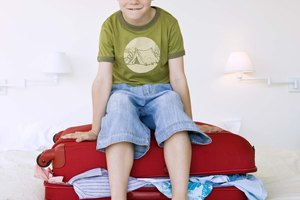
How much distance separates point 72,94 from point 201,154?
5.33 ft

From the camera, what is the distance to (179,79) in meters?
1.35

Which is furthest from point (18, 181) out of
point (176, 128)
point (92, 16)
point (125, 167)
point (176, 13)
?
point (176, 13)

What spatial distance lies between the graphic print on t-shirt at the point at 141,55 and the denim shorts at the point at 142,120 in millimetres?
104

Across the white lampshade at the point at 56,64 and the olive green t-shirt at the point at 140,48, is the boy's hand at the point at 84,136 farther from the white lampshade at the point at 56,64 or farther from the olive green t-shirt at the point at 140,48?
the white lampshade at the point at 56,64

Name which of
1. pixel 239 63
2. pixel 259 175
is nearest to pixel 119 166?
pixel 259 175

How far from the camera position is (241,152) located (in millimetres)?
1132

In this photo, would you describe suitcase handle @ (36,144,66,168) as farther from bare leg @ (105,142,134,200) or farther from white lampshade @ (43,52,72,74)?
white lampshade @ (43,52,72,74)

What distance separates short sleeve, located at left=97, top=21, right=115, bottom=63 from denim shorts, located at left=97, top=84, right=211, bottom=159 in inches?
4.9

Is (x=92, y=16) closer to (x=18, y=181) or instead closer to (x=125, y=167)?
(x=18, y=181)

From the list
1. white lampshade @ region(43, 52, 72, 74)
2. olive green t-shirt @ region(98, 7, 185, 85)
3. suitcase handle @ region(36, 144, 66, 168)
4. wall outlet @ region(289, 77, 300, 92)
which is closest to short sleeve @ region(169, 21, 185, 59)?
olive green t-shirt @ region(98, 7, 185, 85)

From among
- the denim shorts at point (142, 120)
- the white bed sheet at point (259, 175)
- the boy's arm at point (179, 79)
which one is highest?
the boy's arm at point (179, 79)

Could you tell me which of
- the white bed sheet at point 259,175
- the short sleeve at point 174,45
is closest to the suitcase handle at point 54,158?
the white bed sheet at point 259,175

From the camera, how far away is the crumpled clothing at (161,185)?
1.06 m

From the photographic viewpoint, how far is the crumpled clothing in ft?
3.49
